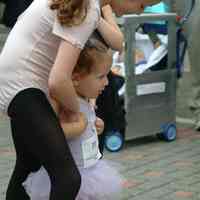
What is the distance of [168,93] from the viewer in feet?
19.6

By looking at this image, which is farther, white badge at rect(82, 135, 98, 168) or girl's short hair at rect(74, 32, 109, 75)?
white badge at rect(82, 135, 98, 168)

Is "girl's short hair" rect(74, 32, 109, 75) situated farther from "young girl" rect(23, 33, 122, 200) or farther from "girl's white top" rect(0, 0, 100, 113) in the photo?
"girl's white top" rect(0, 0, 100, 113)

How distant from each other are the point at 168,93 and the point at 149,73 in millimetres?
326

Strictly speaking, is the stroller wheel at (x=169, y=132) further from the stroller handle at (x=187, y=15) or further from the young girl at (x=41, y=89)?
the young girl at (x=41, y=89)

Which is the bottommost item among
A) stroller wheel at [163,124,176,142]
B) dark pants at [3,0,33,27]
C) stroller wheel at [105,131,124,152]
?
stroller wheel at [163,124,176,142]

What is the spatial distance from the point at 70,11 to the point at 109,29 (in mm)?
309

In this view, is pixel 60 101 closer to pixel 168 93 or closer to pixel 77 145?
pixel 77 145

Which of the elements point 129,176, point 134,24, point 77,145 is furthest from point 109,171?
point 134,24

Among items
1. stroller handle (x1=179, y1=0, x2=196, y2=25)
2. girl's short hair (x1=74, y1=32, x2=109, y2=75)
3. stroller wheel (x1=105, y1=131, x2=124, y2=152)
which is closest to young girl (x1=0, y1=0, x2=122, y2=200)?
girl's short hair (x1=74, y1=32, x2=109, y2=75)

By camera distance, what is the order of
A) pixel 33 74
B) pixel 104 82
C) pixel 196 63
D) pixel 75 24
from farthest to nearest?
pixel 196 63 → pixel 104 82 → pixel 33 74 → pixel 75 24

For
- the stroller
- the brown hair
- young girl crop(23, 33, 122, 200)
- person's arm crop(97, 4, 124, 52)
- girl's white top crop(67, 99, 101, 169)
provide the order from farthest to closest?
the stroller, girl's white top crop(67, 99, 101, 169), young girl crop(23, 33, 122, 200), person's arm crop(97, 4, 124, 52), the brown hair

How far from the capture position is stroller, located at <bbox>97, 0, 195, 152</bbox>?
4.14 metres

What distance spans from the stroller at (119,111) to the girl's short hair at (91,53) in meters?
1.03

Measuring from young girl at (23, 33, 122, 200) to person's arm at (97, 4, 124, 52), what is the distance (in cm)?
6
